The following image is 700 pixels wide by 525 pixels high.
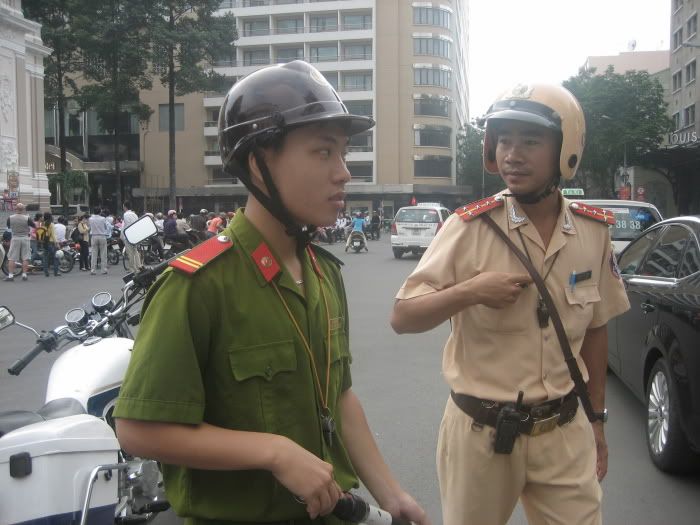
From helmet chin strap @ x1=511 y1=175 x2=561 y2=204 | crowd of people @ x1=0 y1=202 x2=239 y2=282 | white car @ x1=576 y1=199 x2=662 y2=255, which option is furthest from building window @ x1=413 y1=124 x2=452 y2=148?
helmet chin strap @ x1=511 y1=175 x2=561 y2=204

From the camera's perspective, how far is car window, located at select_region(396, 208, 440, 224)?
22281 mm

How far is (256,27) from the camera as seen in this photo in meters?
62.1

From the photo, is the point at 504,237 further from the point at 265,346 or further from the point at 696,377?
the point at 696,377

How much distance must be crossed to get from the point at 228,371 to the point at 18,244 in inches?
683

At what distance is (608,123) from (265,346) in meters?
39.5

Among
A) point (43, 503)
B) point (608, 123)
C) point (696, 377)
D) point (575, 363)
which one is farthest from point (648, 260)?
point (608, 123)

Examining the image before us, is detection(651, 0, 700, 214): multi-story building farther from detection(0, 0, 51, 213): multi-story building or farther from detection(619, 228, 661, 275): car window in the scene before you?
detection(0, 0, 51, 213): multi-story building

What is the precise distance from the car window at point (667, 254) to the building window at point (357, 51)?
5755 cm

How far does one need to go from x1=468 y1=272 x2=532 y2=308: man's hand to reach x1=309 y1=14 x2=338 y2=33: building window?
204ft

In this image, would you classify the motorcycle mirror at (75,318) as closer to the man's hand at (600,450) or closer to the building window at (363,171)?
the man's hand at (600,450)

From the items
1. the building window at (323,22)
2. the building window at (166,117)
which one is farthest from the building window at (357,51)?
the building window at (166,117)

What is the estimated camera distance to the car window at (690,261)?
14.1ft

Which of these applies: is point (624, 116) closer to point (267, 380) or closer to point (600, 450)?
point (600, 450)

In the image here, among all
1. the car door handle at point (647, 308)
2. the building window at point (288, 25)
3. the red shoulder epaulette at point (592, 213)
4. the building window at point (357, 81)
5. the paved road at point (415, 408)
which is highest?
the building window at point (288, 25)
